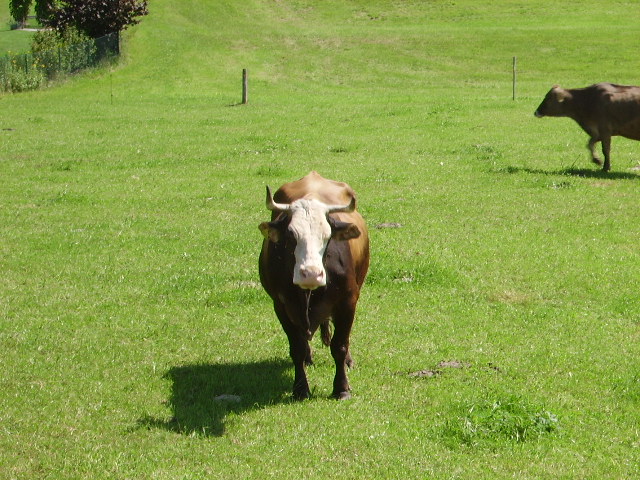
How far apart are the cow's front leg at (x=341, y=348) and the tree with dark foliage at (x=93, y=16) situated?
47.2 m

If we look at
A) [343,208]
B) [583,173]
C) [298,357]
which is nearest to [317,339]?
[298,357]

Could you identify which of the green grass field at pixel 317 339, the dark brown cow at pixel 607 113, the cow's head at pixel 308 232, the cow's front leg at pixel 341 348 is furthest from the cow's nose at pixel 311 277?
the dark brown cow at pixel 607 113

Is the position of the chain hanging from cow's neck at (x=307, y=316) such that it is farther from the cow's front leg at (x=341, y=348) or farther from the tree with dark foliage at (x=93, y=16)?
the tree with dark foliage at (x=93, y=16)

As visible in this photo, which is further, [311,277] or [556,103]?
[556,103]

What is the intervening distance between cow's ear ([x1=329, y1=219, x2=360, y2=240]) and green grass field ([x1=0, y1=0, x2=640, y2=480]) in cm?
170

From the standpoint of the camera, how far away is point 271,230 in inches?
360

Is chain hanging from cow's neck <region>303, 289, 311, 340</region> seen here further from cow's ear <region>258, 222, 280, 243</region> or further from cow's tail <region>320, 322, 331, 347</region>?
cow's tail <region>320, 322, 331, 347</region>

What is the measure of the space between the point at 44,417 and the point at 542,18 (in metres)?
59.7

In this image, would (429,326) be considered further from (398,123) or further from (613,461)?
(398,123)

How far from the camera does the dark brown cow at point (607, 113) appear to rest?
23.2 metres

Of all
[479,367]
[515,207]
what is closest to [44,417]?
[479,367]

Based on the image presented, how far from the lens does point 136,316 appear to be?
1231cm

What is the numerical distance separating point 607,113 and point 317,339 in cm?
1463

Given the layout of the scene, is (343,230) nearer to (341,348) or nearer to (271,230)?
(271,230)
